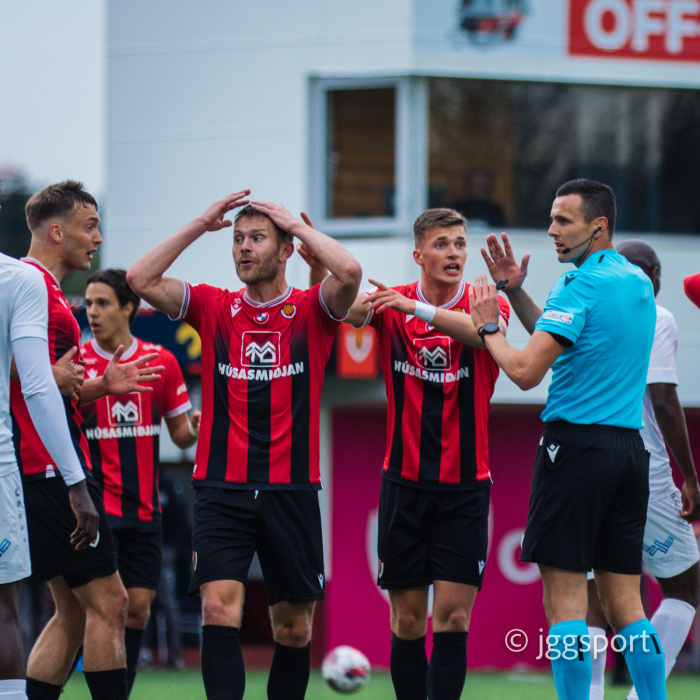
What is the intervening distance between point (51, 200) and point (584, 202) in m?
2.71

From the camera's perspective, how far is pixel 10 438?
4570mm

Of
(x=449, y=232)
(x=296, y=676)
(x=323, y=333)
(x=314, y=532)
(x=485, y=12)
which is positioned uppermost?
(x=485, y=12)

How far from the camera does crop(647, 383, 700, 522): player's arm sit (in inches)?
246

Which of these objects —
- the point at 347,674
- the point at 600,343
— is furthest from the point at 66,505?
the point at 347,674

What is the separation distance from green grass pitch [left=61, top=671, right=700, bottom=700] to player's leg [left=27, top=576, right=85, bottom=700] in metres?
3.08

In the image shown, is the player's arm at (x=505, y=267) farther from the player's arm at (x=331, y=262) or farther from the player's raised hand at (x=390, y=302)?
the player's arm at (x=331, y=262)

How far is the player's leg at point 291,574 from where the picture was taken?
5.27 m

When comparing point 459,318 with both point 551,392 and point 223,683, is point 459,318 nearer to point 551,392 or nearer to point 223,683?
point 551,392

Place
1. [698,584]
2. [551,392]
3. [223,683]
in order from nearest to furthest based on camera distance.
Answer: [223,683], [551,392], [698,584]

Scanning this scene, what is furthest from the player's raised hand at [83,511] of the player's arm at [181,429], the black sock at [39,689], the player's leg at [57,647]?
the player's arm at [181,429]

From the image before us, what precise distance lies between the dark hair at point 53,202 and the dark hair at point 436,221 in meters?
1.80

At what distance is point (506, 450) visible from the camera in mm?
13000

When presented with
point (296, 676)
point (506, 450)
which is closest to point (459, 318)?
point (296, 676)

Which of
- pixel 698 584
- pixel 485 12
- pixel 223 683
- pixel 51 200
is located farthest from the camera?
pixel 485 12
